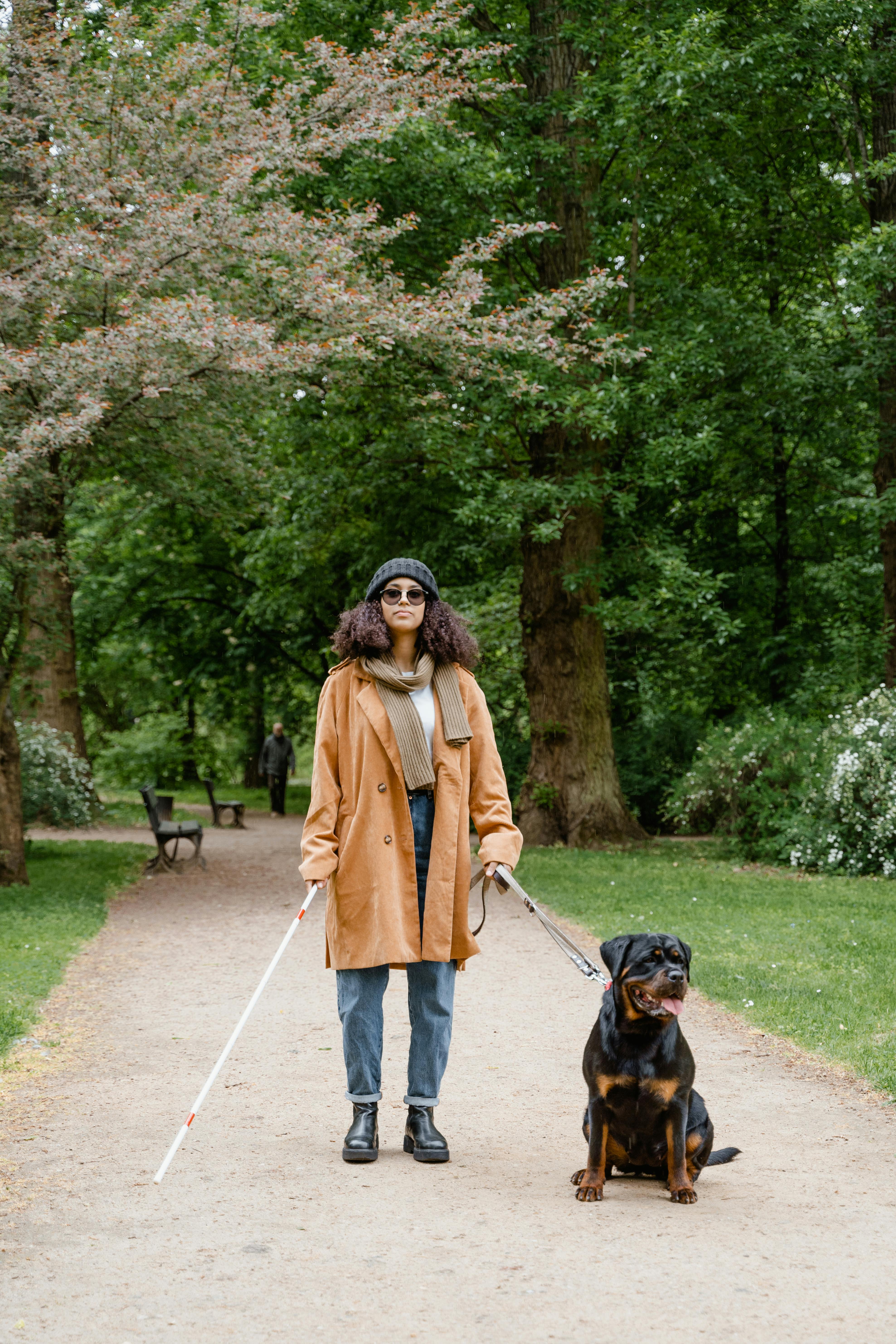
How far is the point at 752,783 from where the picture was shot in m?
15.7

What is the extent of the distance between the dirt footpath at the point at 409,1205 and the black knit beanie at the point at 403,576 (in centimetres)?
202

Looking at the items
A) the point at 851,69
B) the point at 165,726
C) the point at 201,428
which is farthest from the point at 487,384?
the point at 165,726

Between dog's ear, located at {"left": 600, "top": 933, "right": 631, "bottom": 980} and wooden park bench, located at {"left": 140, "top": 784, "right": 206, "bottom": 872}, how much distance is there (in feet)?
35.7

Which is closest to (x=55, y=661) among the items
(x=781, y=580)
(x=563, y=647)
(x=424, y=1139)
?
(x=563, y=647)

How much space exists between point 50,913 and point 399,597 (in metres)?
7.32

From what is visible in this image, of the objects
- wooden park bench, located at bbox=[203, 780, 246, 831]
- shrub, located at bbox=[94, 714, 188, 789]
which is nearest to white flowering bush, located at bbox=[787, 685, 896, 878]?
wooden park bench, located at bbox=[203, 780, 246, 831]

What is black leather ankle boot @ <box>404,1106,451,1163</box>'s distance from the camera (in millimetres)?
4711

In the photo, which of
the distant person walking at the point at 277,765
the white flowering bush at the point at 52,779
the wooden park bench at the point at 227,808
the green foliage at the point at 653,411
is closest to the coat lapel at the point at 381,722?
the green foliage at the point at 653,411

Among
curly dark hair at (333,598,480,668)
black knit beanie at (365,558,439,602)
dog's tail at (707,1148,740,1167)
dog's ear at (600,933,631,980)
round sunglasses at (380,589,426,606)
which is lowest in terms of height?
dog's tail at (707,1148,740,1167)

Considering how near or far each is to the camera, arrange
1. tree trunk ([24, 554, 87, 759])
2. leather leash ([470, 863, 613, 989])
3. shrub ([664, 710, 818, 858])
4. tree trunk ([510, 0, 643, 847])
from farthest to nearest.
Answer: tree trunk ([510, 0, 643, 847]) < shrub ([664, 710, 818, 858]) < tree trunk ([24, 554, 87, 759]) < leather leash ([470, 863, 613, 989])

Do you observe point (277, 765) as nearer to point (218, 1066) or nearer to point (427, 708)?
point (427, 708)

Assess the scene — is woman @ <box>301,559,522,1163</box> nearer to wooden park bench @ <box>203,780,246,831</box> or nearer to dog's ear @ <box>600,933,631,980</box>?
dog's ear @ <box>600,933,631,980</box>

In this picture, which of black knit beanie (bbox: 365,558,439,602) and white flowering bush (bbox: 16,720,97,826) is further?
white flowering bush (bbox: 16,720,97,826)

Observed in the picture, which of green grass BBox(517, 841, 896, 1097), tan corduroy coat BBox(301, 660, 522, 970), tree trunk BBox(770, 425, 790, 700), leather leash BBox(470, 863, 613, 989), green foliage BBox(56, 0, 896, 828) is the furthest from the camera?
tree trunk BBox(770, 425, 790, 700)
